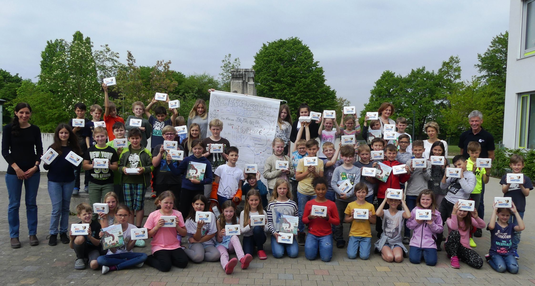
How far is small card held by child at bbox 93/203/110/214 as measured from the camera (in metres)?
4.83

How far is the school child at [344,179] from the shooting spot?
5969mm

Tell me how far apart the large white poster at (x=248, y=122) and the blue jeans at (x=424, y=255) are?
341cm

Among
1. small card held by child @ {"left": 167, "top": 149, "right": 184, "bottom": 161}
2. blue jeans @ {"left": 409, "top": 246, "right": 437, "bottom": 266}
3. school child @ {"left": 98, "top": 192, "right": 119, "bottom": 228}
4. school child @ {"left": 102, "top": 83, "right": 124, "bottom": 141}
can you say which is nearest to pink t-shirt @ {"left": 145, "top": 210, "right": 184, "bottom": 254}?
school child @ {"left": 98, "top": 192, "right": 119, "bottom": 228}

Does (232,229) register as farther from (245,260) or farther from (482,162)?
(482,162)

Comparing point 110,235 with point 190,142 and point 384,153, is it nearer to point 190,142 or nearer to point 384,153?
point 190,142

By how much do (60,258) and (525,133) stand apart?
15.6 metres

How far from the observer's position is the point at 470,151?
601cm

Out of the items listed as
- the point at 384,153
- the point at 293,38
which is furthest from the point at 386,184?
the point at 293,38

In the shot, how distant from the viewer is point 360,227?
5598 millimetres

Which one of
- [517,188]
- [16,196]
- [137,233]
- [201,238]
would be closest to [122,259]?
[137,233]

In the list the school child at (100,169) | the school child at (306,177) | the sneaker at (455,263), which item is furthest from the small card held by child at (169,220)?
the sneaker at (455,263)

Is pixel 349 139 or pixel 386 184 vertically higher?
pixel 349 139

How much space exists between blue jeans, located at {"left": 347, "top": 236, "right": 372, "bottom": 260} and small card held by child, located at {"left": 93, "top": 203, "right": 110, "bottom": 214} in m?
3.45

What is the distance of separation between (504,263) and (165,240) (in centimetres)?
460
